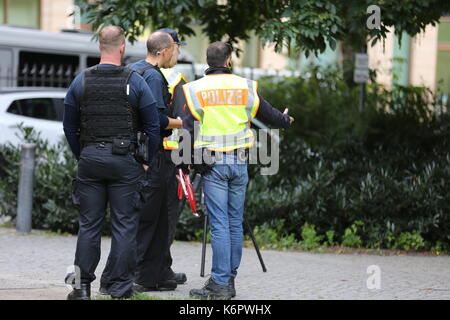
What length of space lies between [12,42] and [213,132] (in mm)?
13206

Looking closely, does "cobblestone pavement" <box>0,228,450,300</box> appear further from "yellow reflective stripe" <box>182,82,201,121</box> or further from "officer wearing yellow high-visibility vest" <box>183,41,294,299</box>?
"yellow reflective stripe" <box>182,82,201,121</box>

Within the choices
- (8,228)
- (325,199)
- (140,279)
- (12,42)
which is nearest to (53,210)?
(8,228)

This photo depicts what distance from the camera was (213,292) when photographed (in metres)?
7.37

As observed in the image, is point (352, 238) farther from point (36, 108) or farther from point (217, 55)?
point (36, 108)

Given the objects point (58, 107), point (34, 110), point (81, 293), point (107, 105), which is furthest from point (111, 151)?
point (58, 107)

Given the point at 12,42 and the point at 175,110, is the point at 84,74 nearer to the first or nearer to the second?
the point at 175,110

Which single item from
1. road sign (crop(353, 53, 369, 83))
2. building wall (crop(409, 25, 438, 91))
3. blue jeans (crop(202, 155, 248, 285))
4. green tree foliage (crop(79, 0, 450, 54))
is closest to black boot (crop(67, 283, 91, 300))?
blue jeans (crop(202, 155, 248, 285))

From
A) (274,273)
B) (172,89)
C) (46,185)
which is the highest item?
(172,89)

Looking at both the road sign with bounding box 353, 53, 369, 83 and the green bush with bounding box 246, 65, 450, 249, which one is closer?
the green bush with bounding box 246, 65, 450, 249

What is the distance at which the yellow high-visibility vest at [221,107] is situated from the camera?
741 cm

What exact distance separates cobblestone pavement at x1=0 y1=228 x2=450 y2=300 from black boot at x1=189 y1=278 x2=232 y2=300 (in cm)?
16

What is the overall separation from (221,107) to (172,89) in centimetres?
57

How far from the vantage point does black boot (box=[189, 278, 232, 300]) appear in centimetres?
734

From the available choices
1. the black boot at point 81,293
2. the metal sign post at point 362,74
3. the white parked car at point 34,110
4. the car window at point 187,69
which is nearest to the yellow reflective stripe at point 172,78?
the black boot at point 81,293
